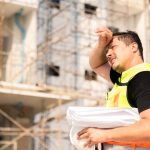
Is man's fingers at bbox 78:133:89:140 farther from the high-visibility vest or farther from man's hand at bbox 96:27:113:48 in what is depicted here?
man's hand at bbox 96:27:113:48

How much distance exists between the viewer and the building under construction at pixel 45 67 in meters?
10.6

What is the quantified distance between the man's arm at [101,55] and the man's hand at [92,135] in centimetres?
47

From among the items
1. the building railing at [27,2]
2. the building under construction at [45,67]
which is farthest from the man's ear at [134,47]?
the building railing at [27,2]

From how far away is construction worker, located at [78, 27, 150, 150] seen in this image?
1761mm

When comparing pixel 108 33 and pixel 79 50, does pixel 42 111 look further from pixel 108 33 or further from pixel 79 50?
pixel 108 33

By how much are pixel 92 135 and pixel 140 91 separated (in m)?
0.27

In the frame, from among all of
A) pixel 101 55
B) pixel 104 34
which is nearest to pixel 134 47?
pixel 104 34

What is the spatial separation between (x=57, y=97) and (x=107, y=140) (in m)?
8.45

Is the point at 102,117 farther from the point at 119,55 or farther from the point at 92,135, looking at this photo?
the point at 119,55

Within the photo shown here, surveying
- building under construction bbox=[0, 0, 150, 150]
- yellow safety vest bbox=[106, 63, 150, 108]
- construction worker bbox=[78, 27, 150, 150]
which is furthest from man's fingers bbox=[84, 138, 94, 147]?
building under construction bbox=[0, 0, 150, 150]

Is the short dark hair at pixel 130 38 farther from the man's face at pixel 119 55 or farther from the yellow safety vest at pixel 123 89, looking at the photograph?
the yellow safety vest at pixel 123 89

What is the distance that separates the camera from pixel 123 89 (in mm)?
1977

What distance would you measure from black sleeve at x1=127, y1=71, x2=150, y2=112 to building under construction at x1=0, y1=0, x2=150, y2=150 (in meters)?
7.83

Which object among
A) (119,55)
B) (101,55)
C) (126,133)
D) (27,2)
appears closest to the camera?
(126,133)
